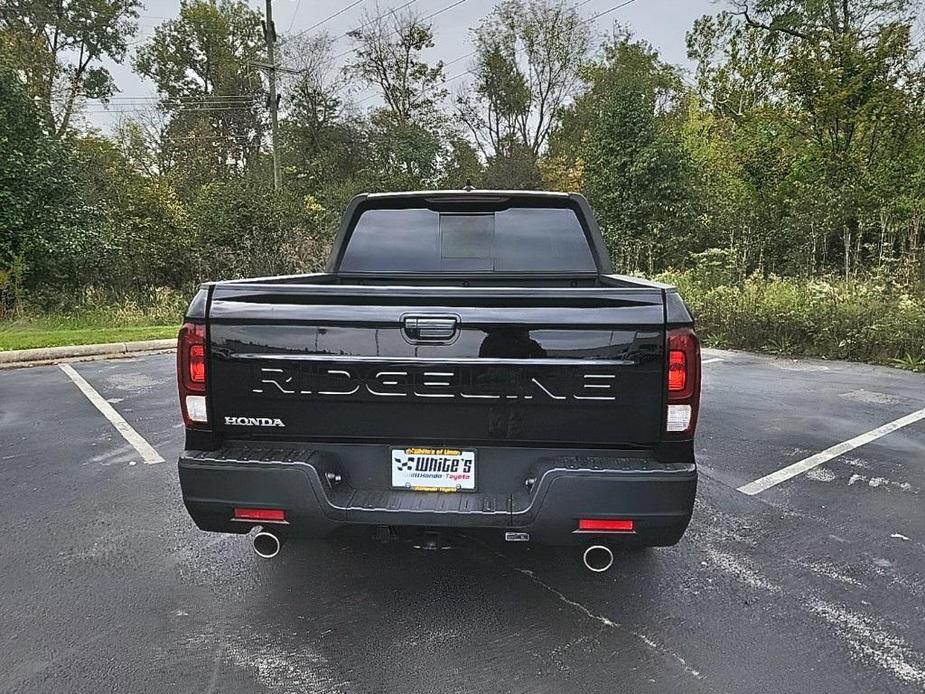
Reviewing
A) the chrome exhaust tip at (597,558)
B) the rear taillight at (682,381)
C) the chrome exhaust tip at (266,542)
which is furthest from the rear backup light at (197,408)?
the rear taillight at (682,381)

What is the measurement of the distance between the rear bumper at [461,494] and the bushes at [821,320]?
8.27 meters

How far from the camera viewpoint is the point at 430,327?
2580mm

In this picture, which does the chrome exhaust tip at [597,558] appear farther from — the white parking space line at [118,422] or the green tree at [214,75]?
the green tree at [214,75]

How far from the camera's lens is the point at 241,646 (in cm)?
274

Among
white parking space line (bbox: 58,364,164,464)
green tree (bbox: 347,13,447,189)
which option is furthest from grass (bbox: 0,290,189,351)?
green tree (bbox: 347,13,447,189)

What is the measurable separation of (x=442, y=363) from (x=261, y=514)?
94cm

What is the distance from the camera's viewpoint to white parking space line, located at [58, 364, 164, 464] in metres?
5.36

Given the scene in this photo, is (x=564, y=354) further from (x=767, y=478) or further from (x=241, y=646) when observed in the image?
(x=767, y=478)

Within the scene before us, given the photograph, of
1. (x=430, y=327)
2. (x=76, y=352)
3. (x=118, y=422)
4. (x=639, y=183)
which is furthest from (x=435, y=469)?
(x=639, y=183)

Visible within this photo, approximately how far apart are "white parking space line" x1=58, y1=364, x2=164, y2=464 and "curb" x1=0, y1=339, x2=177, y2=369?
48.8 inches

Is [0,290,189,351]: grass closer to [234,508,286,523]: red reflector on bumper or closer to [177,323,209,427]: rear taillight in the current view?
[177,323,209,427]: rear taillight

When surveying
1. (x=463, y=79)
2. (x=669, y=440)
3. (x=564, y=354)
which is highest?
(x=463, y=79)

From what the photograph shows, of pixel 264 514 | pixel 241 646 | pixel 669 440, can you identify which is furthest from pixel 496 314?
pixel 241 646

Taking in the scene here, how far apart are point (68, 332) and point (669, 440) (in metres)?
11.7
